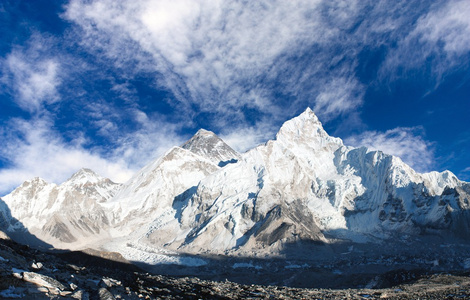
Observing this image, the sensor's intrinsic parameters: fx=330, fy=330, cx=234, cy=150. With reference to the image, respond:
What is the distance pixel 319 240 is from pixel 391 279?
347 ft

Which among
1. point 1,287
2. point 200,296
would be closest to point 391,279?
point 200,296

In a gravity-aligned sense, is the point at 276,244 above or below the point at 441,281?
above

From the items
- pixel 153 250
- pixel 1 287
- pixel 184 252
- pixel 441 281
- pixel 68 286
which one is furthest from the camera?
pixel 153 250

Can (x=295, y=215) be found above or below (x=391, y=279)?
above

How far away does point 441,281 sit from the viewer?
4581 cm

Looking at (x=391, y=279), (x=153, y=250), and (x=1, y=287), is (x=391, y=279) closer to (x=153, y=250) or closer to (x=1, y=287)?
(x=1, y=287)

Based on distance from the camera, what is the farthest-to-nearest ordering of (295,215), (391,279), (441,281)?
(295,215) → (391,279) → (441,281)

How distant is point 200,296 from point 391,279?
137ft

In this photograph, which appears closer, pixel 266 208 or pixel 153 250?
pixel 153 250

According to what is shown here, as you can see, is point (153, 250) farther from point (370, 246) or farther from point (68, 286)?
point (68, 286)

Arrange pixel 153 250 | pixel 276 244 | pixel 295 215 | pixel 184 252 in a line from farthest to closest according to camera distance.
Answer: pixel 295 215 → pixel 153 250 → pixel 184 252 → pixel 276 244

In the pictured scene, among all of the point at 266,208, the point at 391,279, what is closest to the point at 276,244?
the point at 266,208

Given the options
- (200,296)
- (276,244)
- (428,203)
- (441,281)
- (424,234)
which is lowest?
(200,296)

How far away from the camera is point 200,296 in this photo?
28297 mm
